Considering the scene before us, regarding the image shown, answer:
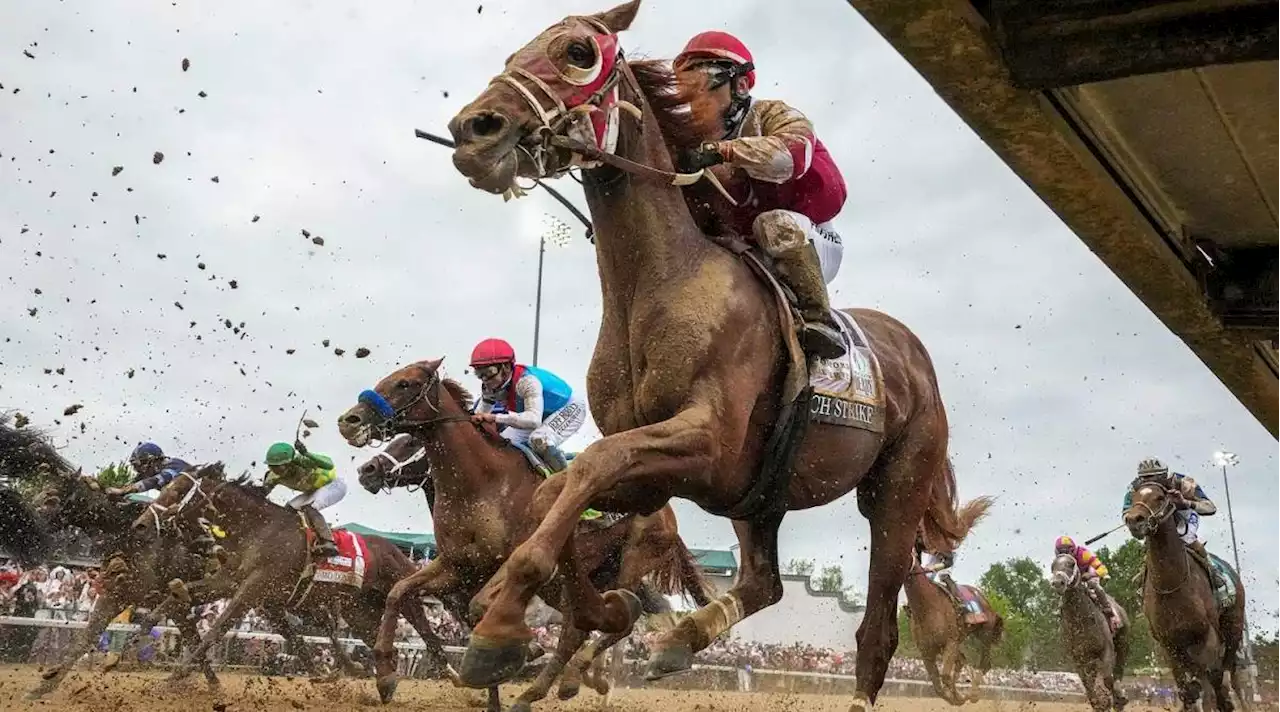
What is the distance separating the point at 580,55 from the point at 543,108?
1.36ft

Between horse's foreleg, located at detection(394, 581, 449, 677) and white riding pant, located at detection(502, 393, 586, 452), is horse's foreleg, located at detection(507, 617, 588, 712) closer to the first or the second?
white riding pant, located at detection(502, 393, 586, 452)

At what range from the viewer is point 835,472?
5207mm

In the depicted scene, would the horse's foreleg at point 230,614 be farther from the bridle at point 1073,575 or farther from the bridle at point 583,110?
the bridle at point 1073,575

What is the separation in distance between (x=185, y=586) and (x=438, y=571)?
402cm

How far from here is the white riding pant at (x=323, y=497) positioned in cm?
1224

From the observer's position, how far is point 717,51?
199 inches

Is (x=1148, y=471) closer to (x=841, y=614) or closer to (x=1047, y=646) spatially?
(x=841, y=614)

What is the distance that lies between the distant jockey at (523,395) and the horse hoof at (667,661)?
389 cm

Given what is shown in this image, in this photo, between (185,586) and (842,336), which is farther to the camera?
(185,586)

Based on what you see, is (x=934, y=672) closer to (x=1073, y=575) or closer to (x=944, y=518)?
(x=1073, y=575)

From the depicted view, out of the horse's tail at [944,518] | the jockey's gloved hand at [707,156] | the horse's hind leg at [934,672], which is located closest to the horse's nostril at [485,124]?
the jockey's gloved hand at [707,156]

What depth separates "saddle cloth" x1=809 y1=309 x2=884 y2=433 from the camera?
5.01 metres

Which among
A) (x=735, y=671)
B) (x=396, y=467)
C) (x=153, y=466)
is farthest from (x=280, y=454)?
(x=735, y=671)

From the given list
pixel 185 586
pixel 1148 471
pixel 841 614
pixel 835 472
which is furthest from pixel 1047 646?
pixel 835 472
